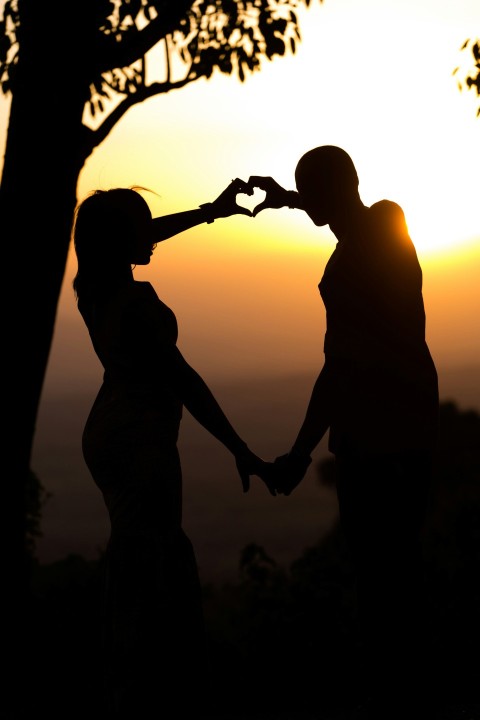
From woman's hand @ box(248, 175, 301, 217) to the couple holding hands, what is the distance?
1037mm

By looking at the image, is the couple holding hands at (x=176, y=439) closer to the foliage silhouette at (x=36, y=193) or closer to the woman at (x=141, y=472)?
the woman at (x=141, y=472)

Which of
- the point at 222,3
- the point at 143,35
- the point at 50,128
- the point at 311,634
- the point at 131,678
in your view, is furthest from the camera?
the point at 222,3

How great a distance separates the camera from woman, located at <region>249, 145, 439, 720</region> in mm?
4945

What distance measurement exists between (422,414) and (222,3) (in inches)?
374

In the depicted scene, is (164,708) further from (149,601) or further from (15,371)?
(15,371)

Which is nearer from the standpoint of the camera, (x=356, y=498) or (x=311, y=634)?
(x=356, y=498)

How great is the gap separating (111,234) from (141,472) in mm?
1033

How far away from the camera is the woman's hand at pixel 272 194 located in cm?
608

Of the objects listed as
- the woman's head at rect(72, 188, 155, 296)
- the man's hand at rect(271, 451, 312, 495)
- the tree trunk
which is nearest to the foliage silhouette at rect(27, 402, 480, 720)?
the tree trunk

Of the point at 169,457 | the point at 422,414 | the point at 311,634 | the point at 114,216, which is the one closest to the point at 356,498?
the point at 422,414

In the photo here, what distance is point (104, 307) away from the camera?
199 inches

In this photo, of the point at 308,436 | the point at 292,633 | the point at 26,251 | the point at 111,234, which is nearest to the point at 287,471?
the point at 308,436

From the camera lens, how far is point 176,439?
4.96 meters

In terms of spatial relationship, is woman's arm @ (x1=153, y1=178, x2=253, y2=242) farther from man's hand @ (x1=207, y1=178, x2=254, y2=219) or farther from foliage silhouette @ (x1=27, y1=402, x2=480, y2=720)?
foliage silhouette @ (x1=27, y1=402, x2=480, y2=720)
